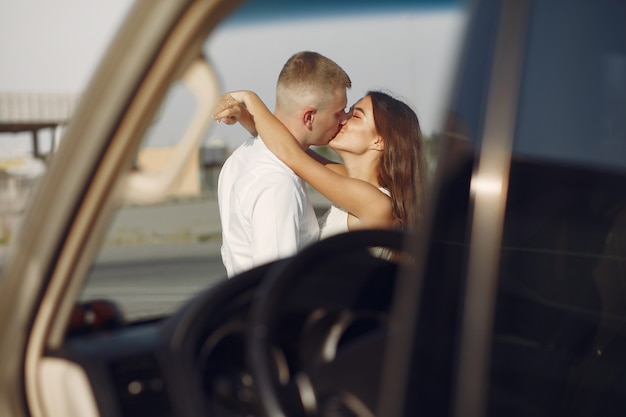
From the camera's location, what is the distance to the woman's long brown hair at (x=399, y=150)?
104 inches

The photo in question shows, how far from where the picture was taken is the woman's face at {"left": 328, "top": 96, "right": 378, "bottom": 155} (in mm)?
2775

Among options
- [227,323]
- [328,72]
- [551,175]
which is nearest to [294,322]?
[227,323]

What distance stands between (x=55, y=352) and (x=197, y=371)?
23 centimetres

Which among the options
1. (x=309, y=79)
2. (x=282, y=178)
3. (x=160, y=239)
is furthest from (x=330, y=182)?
(x=160, y=239)

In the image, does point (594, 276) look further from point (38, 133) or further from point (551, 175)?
point (38, 133)

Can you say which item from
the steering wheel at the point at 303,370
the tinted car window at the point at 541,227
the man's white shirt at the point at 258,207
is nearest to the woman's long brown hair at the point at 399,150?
the man's white shirt at the point at 258,207

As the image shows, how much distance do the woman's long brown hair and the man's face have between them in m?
0.09

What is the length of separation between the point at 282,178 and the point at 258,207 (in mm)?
93

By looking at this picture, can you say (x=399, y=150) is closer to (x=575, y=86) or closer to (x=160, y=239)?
(x=160, y=239)

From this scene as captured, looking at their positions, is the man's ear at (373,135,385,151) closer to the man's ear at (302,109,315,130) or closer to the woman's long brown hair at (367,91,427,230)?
the woman's long brown hair at (367,91,427,230)

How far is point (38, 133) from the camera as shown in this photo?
194 centimetres

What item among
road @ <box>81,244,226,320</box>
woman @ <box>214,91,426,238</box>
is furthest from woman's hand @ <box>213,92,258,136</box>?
road @ <box>81,244,226,320</box>

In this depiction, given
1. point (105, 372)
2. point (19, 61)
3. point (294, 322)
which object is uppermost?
point (19, 61)

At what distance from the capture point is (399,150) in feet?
9.24
